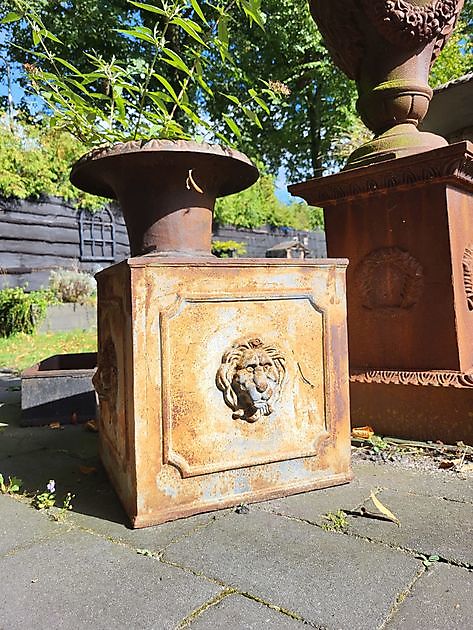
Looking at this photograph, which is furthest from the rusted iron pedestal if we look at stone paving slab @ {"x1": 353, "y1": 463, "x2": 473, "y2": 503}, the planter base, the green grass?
the green grass

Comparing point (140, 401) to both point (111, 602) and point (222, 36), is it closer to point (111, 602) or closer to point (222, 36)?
point (111, 602)

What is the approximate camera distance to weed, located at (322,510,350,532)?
1562 mm

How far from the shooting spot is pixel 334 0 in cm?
273

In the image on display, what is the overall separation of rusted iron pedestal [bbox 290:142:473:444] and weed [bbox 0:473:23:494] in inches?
65.5

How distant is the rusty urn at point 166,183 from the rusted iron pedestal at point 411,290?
0.93m

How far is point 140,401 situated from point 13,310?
739 centimetres

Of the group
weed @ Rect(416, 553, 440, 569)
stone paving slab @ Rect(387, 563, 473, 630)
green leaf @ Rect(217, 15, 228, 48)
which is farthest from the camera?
green leaf @ Rect(217, 15, 228, 48)

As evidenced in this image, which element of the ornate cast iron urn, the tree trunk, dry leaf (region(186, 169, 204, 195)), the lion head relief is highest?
the tree trunk

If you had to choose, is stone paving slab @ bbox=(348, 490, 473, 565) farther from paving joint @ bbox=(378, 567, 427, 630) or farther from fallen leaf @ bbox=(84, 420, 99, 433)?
fallen leaf @ bbox=(84, 420, 99, 433)

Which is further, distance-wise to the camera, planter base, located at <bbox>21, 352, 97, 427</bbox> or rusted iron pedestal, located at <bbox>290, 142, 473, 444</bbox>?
planter base, located at <bbox>21, 352, 97, 427</bbox>

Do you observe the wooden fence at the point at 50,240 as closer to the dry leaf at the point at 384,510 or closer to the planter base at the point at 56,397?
the planter base at the point at 56,397

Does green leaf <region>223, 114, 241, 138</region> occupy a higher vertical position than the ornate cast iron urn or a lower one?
lower

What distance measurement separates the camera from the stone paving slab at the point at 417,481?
183cm

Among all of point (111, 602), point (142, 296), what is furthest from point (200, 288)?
point (111, 602)
